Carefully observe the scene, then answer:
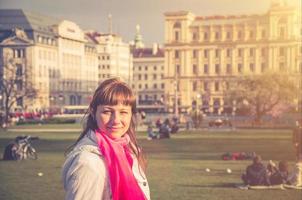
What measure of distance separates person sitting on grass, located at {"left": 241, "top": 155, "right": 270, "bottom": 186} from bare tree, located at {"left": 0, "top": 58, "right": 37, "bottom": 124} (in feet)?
10.9

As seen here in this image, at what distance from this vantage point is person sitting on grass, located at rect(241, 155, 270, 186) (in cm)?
666

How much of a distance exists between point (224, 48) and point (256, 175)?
212 cm

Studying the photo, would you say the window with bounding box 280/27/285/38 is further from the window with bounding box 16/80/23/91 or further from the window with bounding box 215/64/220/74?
the window with bounding box 16/80/23/91

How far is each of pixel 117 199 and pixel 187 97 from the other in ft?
24.2

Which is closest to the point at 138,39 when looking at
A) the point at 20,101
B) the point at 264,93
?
the point at 20,101

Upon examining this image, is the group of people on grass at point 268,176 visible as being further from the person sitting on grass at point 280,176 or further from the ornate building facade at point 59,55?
the ornate building facade at point 59,55

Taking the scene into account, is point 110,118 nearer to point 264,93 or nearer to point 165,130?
point 264,93

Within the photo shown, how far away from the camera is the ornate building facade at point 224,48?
24.9 ft

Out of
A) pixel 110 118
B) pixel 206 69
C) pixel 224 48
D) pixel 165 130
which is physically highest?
pixel 224 48

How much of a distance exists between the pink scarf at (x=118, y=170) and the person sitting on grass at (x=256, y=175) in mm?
5252

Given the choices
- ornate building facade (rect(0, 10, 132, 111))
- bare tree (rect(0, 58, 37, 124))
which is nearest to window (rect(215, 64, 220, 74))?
ornate building facade (rect(0, 10, 132, 111))

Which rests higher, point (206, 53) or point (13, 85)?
point (206, 53)

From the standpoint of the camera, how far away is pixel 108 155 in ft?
4.89

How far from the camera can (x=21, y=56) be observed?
787cm
